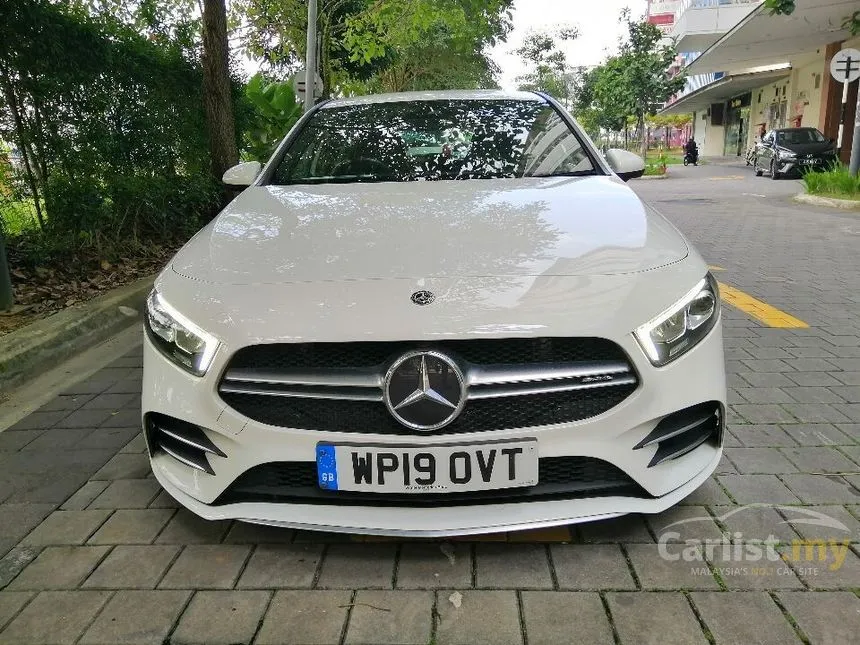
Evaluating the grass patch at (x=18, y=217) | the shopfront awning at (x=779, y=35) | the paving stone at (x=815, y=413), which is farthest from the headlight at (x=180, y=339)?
the shopfront awning at (x=779, y=35)

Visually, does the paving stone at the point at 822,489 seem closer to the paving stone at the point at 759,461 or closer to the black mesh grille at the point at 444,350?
the paving stone at the point at 759,461

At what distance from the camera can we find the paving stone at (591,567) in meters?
1.95

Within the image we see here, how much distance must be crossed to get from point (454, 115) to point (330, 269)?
1.68 m

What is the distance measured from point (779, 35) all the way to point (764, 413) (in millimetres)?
22136

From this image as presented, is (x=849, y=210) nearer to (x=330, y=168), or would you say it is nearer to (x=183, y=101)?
(x=183, y=101)

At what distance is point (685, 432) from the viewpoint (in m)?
2.06

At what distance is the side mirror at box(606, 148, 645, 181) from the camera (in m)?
3.21

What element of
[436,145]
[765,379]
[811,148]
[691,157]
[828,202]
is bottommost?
[691,157]

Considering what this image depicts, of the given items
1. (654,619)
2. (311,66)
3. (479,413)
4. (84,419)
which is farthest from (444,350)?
(311,66)

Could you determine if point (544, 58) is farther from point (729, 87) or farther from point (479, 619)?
point (479, 619)

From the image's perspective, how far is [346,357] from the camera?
195cm

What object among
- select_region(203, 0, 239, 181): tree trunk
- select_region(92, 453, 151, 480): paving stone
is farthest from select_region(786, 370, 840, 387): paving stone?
select_region(203, 0, 239, 181): tree trunk

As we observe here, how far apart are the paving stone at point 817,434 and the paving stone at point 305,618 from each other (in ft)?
6.58

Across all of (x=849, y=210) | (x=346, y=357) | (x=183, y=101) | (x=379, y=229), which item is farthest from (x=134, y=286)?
(x=849, y=210)
